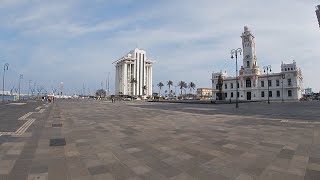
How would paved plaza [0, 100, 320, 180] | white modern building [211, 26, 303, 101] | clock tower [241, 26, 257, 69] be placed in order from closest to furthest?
paved plaza [0, 100, 320, 180], white modern building [211, 26, 303, 101], clock tower [241, 26, 257, 69]

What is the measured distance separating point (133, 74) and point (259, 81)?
9205cm

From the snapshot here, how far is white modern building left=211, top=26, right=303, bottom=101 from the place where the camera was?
104 metres

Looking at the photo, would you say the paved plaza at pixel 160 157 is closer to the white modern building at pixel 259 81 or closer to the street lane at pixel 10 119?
the street lane at pixel 10 119

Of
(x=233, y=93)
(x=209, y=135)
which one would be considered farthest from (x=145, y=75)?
(x=209, y=135)

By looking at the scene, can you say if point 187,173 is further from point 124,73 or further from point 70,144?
point 124,73

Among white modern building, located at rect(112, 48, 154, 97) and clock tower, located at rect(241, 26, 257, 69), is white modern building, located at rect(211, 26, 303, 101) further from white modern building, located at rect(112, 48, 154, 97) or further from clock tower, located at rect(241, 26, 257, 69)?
white modern building, located at rect(112, 48, 154, 97)

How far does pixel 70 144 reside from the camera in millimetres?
9242

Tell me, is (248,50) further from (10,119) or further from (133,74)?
(10,119)

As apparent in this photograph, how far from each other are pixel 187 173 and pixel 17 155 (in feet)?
15.7

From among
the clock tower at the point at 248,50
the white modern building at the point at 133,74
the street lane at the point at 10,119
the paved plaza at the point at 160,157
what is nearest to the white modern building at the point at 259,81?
the clock tower at the point at 248,50

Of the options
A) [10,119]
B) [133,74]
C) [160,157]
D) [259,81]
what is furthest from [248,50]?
[160,157]

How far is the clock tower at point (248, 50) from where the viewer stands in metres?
117

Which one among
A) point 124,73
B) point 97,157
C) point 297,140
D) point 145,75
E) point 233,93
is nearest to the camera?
point 97,157

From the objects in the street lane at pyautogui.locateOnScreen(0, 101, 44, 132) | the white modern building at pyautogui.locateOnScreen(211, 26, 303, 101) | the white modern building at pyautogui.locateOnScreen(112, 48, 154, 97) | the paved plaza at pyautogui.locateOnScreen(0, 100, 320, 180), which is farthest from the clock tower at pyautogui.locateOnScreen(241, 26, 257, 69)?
the paved plaza at pyautogui.locateOnScreen(0, 100, 320, 180)
